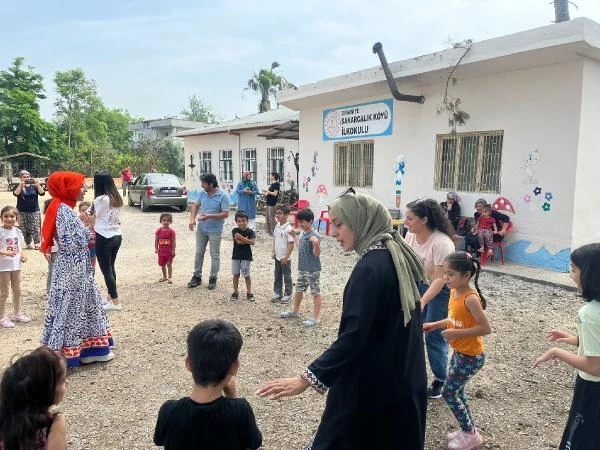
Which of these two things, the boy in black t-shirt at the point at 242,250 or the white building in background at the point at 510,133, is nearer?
the boy in black t-shirt at the point at 242,250

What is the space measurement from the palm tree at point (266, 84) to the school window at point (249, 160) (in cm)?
1265

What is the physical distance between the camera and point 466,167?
9461 mm

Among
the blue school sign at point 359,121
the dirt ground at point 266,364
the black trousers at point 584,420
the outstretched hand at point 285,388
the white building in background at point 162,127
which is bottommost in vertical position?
the dirt ground at point 266,364

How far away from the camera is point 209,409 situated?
174 cm

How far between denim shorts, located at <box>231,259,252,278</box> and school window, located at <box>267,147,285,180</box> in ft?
34.6

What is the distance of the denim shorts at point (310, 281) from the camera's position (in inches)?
215

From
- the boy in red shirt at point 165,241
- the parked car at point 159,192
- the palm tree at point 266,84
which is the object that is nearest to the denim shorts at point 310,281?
the boy in red shirt at point 165,241

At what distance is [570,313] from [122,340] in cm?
532

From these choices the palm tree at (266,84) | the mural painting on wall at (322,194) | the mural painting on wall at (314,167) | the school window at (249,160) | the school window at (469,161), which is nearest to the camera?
the school window at (469,161)

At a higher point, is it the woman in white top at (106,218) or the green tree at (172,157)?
the green tree at (172,157)

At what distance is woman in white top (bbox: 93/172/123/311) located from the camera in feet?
17.8

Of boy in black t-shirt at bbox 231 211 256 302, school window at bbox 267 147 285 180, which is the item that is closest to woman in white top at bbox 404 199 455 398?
boy in black t-shirt at bbox 231 211 256 302

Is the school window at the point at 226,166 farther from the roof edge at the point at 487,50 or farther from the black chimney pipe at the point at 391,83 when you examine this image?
the black chimney pipe at the point at 391,83

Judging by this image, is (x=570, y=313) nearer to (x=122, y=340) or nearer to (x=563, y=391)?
(x=563, y=391)
